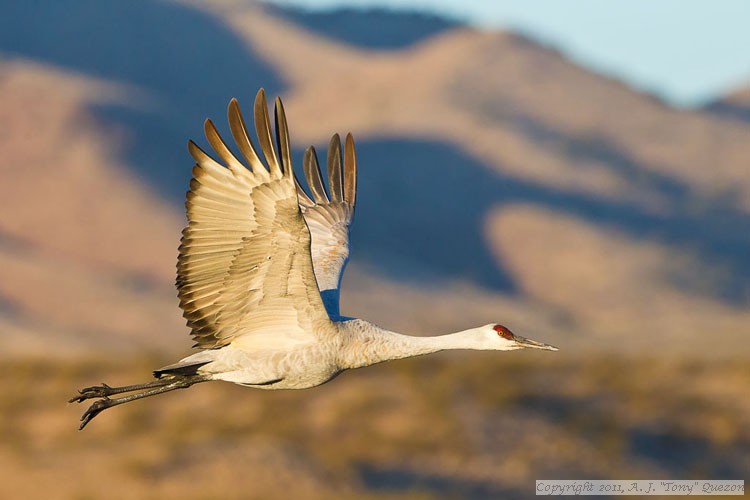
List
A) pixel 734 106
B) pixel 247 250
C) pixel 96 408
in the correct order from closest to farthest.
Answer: pixel 247 250 → pixel 96 408 → pixel 734 106

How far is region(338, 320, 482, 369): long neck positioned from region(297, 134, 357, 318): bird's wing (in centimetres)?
126

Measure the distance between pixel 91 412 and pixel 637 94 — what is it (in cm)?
10136

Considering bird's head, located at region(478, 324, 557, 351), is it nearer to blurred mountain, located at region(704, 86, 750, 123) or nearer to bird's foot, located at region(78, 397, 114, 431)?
bird's foot, located at region(78, 397, 114, 431)

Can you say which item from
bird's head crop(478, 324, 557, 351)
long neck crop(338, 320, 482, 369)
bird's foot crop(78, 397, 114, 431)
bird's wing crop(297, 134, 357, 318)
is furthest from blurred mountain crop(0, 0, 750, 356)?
long neck crop(338, 320, 482, 369)

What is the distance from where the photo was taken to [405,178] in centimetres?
8812

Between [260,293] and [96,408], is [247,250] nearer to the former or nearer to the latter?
[260,293]

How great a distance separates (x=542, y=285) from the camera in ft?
263

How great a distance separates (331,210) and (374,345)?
2.78 m

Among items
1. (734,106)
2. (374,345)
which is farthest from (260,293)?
(734,106)

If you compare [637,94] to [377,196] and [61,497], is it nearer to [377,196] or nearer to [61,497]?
[377,196]

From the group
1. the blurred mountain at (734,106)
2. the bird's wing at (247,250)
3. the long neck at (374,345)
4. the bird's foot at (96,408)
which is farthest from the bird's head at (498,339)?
the blurred mountain at (734,106)

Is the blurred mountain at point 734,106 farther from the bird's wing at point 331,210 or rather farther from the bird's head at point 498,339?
the bird's head at point 498,339

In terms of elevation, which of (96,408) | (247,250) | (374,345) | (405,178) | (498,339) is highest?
(405,178)

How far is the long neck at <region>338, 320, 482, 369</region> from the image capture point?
13.0 meters
